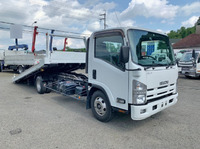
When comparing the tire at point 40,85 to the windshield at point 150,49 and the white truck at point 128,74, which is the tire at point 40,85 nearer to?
the white truck at point 128,74

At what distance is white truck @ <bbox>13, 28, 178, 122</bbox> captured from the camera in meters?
3.31

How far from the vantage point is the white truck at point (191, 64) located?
1094cm

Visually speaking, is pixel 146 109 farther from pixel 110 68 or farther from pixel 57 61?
pixel 57 61

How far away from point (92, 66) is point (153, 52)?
166cm

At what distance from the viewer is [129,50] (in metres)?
3.30

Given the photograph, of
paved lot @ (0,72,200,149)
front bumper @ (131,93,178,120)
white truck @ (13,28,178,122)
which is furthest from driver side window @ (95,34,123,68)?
paved lot @ (0,72,200,149)

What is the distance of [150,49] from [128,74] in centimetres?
96

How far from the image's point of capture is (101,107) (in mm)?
4148

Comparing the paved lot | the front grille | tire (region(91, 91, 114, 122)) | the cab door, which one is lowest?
the paved lot

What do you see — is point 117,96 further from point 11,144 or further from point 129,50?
point 11,144

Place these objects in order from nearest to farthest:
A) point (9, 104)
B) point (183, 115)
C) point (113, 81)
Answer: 1. point (113, 81)
2. point (183, 115)
3. point (9, 104)

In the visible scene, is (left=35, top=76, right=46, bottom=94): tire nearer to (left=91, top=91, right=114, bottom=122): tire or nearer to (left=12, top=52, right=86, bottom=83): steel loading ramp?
(left=12, top=52, right=86, bottom=83): steel loading ramp

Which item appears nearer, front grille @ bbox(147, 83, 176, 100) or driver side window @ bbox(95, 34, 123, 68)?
front grille @ bbox(147, 83, 176, 100)

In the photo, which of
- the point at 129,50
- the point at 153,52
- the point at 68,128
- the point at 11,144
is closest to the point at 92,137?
the point at 68,128
